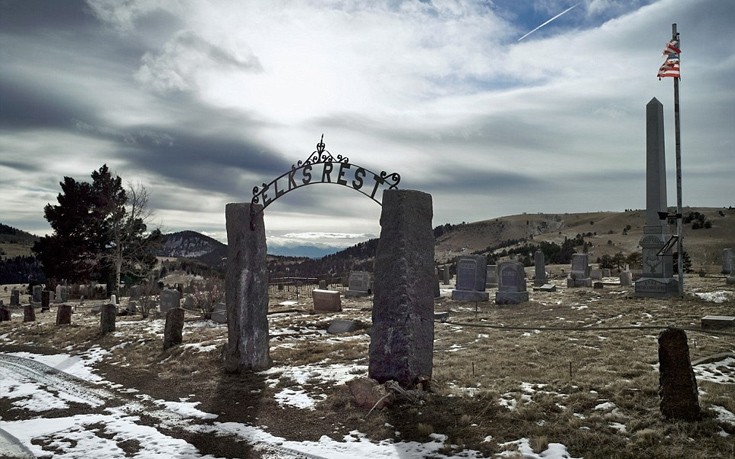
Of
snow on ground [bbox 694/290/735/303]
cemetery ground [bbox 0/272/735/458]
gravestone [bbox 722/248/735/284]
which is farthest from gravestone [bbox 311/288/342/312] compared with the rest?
gravestone [bbox 722/248/735/284]

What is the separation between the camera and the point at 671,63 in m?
19.5

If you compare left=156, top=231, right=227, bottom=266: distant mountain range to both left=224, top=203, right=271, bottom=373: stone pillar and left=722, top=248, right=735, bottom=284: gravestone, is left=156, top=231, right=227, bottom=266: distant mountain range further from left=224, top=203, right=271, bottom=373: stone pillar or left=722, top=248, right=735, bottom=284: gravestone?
left=224, top=203, right=271, bottom=373: stone pillar

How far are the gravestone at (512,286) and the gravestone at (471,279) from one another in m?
1.15

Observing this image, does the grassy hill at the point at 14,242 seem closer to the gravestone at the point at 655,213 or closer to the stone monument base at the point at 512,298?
the stone monument base at the point at 512,298

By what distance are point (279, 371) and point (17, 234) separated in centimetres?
12013

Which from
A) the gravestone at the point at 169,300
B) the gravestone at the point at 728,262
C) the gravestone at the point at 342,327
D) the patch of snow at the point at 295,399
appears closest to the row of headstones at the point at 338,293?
the gravestone at the point at 342,327

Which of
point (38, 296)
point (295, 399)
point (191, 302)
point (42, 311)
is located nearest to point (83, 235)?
point (38, 296)

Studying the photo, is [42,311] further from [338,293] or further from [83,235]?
[338,293]

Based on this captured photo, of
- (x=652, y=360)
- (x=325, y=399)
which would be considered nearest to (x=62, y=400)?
(x=325, y=399)

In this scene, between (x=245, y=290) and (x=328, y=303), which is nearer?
(x=245, y=290)

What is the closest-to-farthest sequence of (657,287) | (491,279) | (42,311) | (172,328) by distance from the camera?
(172,328), (657,287), (42,311), (491,279)

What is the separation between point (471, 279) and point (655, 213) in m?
8.14

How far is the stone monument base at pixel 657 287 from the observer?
18734 mm

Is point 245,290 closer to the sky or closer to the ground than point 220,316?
closer to the sky
